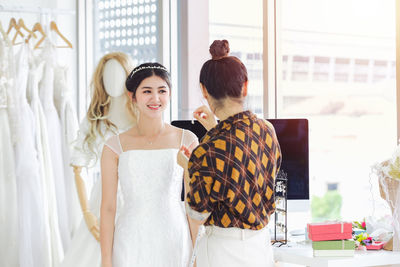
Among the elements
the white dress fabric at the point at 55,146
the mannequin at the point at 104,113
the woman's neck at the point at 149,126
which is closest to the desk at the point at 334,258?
the woman's neck at the point at 149,126

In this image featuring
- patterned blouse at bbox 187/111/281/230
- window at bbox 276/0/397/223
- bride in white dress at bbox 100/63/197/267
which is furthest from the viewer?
window at bbox 276/0/397/223

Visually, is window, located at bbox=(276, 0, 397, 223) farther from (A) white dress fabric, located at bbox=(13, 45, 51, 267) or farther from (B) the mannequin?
(A) white dress fabric, located at bbox=(13, 45, 51, 267)

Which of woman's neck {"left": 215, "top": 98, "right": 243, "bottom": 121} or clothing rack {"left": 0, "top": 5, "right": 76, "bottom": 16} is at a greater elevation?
clothing rack {"left": 0, "top": 5, "right": 76, "bottom": 16}

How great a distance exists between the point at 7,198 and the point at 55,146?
0.44 metres

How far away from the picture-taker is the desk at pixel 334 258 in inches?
81.4

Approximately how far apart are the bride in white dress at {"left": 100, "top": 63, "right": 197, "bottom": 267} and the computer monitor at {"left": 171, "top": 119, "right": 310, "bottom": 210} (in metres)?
0.49

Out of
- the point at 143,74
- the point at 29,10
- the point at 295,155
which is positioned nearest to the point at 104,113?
the point at 143,74

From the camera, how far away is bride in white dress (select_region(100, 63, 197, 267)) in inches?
86.6

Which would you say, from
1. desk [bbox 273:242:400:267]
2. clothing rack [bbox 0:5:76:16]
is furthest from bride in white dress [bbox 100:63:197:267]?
clothing rack [bbox 0:5:76:16]

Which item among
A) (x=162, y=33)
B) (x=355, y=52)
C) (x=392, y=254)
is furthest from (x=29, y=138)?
(x=392, y=254)

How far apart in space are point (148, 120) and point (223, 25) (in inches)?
53.1

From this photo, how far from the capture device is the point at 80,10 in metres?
4.36

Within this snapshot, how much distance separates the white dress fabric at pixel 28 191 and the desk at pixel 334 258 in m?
1.63

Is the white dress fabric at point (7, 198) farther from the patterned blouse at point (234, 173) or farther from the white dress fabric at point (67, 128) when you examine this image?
the patterned blouse at point (234, 173)
